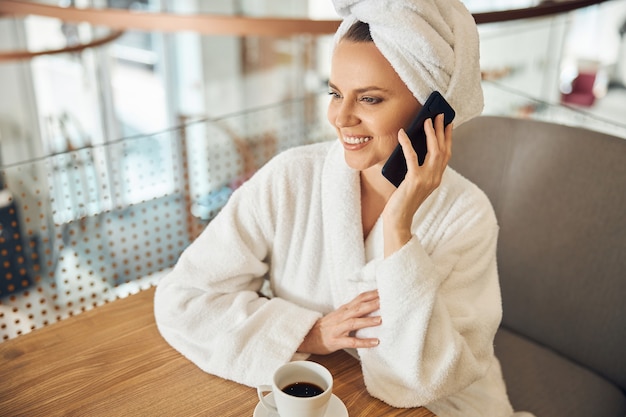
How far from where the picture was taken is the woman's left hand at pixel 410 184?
971 mm

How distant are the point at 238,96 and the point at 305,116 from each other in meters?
3.50

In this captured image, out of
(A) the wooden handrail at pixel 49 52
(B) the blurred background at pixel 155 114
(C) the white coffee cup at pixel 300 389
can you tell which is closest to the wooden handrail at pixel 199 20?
(B) the blurred background at pixel 155 114

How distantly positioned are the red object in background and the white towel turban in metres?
4.80

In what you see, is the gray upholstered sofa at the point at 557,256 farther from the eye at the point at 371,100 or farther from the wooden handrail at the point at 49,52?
the wooden handrail at the point at 49,52

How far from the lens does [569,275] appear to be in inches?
57.5

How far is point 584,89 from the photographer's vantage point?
530 centimetres

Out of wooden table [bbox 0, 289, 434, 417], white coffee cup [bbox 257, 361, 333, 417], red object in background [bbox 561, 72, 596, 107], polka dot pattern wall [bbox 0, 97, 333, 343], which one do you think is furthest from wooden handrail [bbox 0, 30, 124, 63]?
red object in background [bbox 561, 72, 596, 107]

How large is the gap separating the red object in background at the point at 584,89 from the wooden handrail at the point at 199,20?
11.8 feet

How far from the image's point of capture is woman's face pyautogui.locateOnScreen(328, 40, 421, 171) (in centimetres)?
97

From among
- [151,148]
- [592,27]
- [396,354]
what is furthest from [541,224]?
[592,27]

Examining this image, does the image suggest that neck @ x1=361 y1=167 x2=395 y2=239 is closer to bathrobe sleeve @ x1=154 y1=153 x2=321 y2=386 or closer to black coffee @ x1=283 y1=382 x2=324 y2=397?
bathrobe sleeve @ x1=154 y1=153 x2=321 y2=386

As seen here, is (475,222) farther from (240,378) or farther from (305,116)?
(305,116)

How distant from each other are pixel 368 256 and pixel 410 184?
0.22 metres

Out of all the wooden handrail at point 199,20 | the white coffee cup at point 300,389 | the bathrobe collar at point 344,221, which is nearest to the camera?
the white coffee cup at point 300,389
